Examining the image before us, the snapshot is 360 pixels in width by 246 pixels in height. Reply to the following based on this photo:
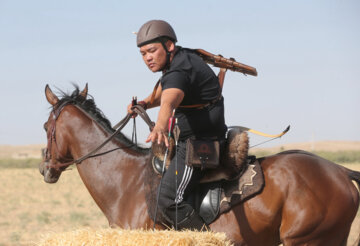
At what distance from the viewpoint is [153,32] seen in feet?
17.6

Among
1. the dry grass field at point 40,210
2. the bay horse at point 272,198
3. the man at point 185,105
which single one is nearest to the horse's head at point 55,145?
the bay horse at point 272,198

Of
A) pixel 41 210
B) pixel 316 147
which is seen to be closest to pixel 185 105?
pixel 41 210

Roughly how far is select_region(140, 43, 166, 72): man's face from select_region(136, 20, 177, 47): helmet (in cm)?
6

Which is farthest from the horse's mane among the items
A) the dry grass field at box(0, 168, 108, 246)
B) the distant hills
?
the distant hills

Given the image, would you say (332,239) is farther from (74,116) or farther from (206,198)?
(74,116)

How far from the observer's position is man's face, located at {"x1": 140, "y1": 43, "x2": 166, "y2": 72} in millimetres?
5402

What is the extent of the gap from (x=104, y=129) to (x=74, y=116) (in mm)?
434

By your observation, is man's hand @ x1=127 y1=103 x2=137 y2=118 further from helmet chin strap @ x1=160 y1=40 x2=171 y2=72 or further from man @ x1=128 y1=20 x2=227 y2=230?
helmet chin strap @ x1=160 y1=40 x2=171 y2=72

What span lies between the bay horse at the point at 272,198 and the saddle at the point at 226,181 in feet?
0.34

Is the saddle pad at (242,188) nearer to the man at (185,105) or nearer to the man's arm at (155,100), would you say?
the man at (185,105)

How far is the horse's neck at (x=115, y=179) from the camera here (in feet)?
19.2

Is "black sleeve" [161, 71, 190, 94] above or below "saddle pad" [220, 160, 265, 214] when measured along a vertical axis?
above

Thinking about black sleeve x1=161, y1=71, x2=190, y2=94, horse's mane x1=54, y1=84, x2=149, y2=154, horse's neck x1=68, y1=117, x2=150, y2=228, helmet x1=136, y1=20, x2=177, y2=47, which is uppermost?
helmet x1=136, y1=20, x2=177, y2=47

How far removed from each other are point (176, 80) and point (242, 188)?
155cm
